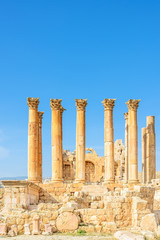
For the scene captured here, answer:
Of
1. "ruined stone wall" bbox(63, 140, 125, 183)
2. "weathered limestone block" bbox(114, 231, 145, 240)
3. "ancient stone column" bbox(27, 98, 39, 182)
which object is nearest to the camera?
"weathered limestone block" bbox(114, 231, 145, 240)

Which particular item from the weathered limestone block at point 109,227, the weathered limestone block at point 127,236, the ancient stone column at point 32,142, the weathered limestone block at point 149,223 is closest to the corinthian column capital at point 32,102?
the ancient stone column at point 32,142

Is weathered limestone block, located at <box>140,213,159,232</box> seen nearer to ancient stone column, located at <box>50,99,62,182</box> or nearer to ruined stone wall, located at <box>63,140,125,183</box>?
ancient stone column, located at <box>50,99,62,182</box>

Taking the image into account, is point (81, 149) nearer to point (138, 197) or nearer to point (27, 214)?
point (138, 197)

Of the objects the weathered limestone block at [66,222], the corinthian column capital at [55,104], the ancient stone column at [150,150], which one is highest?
the corinthian column capital at [55,104]

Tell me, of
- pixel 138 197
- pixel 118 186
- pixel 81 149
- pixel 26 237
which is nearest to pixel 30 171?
pixel 81 149

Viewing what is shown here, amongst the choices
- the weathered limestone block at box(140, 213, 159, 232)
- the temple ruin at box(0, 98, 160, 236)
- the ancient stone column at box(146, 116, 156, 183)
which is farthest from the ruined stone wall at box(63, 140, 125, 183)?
the weathered limestone block at box(140, 213, 159, 232)

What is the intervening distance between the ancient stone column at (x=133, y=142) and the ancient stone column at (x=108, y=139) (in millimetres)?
1547

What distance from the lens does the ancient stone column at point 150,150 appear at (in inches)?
1537

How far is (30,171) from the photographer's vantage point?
33.0 metres

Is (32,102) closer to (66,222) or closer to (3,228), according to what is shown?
(66,222)

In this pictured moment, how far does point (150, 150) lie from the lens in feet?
130

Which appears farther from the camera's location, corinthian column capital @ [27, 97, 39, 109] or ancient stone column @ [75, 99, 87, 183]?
ancient stone column @ [75, 99, 87, 183]

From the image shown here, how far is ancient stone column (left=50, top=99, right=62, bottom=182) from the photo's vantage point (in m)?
33.8

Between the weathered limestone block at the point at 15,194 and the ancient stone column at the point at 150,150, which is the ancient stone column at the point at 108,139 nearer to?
the ancient stone column at the point at 150,150
